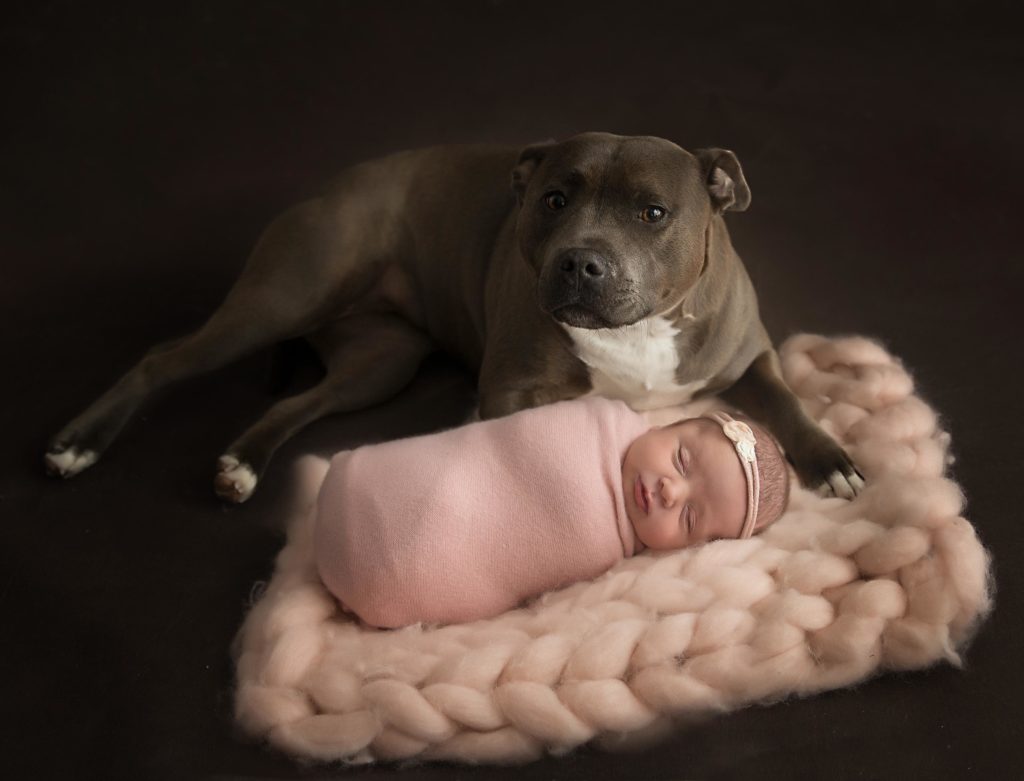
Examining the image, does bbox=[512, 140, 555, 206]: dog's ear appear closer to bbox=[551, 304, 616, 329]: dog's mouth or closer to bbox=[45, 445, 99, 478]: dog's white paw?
bbox=[551, 304, 616, 329]: dog's mouth

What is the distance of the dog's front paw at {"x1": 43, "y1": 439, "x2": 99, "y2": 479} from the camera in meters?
2.26

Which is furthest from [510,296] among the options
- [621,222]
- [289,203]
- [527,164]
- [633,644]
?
[289,203]

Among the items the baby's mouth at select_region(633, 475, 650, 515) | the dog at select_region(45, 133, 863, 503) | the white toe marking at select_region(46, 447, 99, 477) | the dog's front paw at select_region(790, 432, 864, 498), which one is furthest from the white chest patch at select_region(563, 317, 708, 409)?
the white toe marking at select_region(46, 447, 99, 477)

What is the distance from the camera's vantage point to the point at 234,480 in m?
2.20

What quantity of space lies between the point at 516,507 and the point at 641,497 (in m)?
0.21

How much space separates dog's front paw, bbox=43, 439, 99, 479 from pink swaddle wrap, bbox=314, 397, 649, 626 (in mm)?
637

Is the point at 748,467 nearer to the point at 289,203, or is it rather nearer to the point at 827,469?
the point at 827,469

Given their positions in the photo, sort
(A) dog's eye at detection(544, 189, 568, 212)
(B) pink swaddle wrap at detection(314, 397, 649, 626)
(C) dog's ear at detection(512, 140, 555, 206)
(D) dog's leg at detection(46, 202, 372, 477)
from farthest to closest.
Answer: (D) dog's leg at detection(46, 202, 372, 477)
(C) dog's ear at detection(512, 140, 555, 206)
(A) dog's eye at detection(544, 189, 568, 212)
(B) pink swaddle wrap at detection(314, 397, 649, 626)

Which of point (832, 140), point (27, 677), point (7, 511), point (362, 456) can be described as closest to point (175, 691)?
point (27, 677)

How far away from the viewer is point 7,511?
2.18 meters

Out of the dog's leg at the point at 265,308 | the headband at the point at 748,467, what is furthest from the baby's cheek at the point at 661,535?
the dog's leg at the point at 265,308

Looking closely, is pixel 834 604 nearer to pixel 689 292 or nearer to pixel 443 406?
pixel 689 292

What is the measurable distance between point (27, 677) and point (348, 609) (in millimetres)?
517

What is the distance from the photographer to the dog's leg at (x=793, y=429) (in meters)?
2.13
